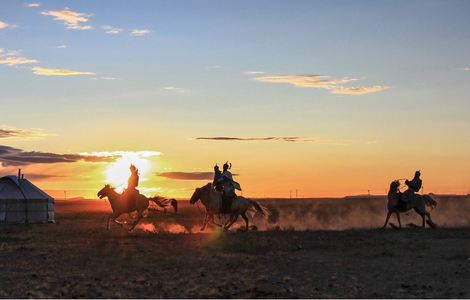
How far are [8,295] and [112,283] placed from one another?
7.01 feet

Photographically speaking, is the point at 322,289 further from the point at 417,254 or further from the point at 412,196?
the point at 412,196

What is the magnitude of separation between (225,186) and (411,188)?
370 inches

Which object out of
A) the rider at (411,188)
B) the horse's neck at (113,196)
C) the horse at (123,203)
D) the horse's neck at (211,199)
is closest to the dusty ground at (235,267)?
the horse's neck at (211,199)

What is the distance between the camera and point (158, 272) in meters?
16.3

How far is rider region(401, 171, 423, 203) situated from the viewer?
3353cm

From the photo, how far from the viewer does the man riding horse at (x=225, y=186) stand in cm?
3008

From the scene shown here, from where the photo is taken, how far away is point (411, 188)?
3369cm

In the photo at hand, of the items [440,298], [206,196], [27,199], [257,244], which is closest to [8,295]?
[440,298]

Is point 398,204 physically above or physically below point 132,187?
below

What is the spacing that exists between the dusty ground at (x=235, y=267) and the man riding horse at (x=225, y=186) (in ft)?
13.2

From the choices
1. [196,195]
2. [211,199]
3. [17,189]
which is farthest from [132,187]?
[17,189]

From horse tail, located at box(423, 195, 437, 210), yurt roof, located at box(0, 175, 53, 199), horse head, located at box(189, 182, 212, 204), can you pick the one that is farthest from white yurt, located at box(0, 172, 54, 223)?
horse tail, located at box(423, 195, 437, 210)

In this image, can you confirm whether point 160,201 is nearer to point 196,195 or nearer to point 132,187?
point 132,187

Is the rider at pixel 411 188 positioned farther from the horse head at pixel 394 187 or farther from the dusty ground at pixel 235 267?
the dusty ground at pixel 235 267
